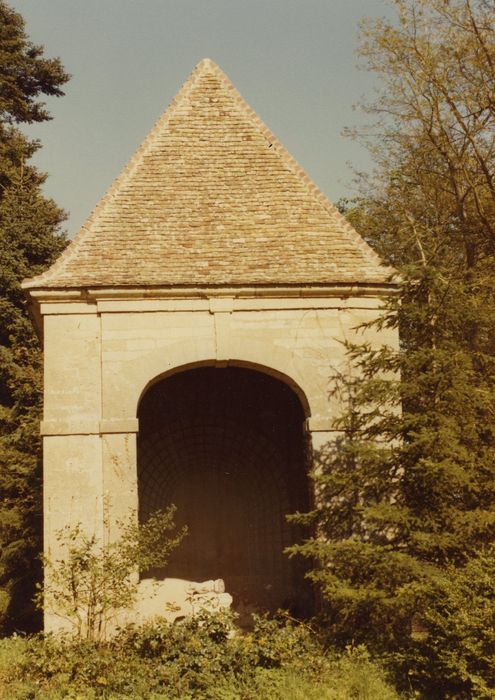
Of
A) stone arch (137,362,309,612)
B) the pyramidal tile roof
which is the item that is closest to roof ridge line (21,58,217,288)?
Result: the pyramidal tile roof

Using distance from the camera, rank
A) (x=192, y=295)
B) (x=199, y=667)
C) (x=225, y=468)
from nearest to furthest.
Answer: (x=199, y=667) < (x=192, y=295) < (x=225, y=468)

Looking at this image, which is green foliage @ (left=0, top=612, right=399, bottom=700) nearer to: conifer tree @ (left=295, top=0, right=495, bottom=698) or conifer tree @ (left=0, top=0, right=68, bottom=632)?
conifer tree @ (left=295, top=0, right=495, bottom=698)

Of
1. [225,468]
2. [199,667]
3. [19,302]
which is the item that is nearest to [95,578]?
[199,667]

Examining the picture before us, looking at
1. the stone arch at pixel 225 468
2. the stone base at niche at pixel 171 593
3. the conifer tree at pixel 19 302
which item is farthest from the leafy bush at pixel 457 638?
the conifer tree at pixel 19 302

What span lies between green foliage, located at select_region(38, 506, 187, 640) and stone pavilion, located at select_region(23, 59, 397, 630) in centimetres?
37

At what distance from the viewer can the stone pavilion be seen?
34.7 ft

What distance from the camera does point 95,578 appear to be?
9.09 meters

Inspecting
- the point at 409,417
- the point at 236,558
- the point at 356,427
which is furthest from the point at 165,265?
the point at 236,558

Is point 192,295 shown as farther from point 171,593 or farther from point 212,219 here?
point 171,593

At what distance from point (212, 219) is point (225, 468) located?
5827 mm

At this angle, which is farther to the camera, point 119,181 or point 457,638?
point 119,181

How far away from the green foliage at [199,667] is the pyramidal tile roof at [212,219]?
14.9 feet

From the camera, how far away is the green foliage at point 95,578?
9109 mm

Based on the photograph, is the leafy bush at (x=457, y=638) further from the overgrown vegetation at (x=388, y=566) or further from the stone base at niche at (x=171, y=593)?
the stone base at niche at (x=171, y=593)
